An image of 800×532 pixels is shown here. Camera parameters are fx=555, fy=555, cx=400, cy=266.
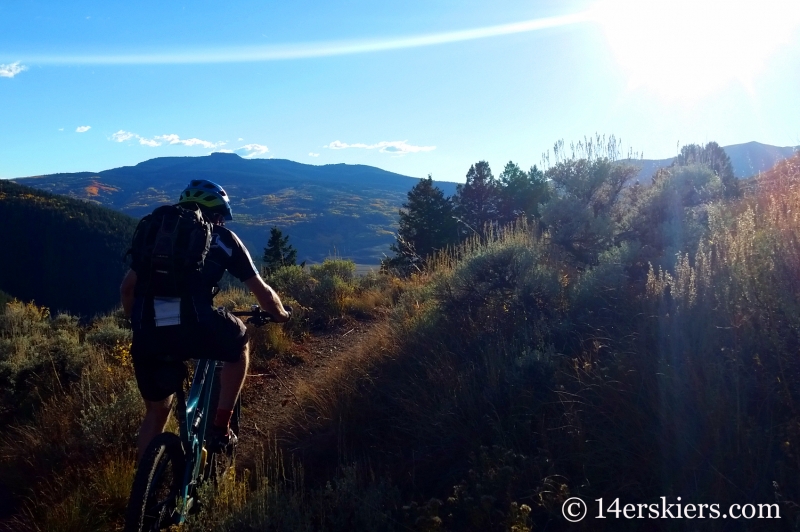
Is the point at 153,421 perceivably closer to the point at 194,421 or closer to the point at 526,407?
the point at 194,421

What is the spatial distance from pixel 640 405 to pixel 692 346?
0.53 metres

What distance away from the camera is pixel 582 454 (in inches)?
114

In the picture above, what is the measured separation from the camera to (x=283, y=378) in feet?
20.7

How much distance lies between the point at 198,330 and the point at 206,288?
22 centimetres

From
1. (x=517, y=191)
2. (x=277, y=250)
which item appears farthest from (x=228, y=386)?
(x=277, y=250)

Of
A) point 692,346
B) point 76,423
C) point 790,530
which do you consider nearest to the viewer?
point 790,530

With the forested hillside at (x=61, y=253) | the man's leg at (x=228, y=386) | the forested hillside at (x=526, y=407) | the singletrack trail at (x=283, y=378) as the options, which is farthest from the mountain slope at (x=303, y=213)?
the man's leg at (x=228, y=386)

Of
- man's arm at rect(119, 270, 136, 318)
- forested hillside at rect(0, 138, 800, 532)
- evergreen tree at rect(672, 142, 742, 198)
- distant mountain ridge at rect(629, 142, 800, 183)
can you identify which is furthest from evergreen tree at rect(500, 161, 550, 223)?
man's arm at rect(119, 270, 136, 318)

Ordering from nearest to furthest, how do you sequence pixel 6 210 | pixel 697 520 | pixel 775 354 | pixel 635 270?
pixel 697 520, pixel 775 354, pixel 635 270, pixel 6 210

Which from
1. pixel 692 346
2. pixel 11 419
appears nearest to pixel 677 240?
pixel 692 346

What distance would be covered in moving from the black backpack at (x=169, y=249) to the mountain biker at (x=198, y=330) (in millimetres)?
67

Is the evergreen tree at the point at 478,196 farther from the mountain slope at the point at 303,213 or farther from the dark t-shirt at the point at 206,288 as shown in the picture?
the mountain slope at the point at 303,213

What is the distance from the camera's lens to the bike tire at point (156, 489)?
2416 mm

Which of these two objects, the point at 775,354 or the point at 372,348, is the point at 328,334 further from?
the point at 775,354
